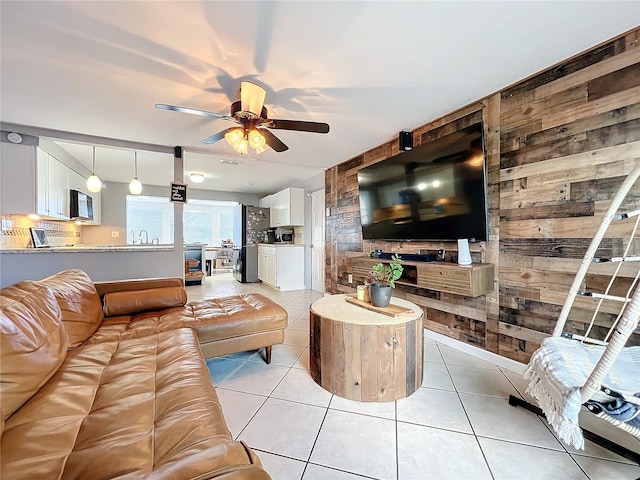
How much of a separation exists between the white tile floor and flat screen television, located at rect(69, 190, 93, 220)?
4073 millimetres

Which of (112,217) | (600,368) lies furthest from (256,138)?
(112,217)

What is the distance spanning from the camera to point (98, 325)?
191cm

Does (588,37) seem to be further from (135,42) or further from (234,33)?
(135,42)

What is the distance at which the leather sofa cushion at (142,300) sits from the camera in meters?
2.14

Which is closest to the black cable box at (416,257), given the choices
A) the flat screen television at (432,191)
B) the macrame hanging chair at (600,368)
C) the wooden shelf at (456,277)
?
the wooden shelf at (456,277)

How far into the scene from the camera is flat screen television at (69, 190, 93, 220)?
13.9 feet

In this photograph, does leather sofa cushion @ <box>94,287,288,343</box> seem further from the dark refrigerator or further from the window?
the window

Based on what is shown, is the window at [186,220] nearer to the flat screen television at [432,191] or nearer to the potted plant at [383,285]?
the flat screen television at [432,191]

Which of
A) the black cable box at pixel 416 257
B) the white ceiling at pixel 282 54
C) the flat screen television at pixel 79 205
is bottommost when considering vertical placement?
the black cable box at pixel 416 257

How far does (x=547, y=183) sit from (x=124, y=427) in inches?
110

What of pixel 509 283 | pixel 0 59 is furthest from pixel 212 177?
pixel 509 283

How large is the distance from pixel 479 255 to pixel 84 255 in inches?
168

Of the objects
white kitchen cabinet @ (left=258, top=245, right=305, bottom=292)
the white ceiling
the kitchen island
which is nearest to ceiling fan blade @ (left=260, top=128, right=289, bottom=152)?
the white ceiling

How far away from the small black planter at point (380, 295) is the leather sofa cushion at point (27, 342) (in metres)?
1.79
